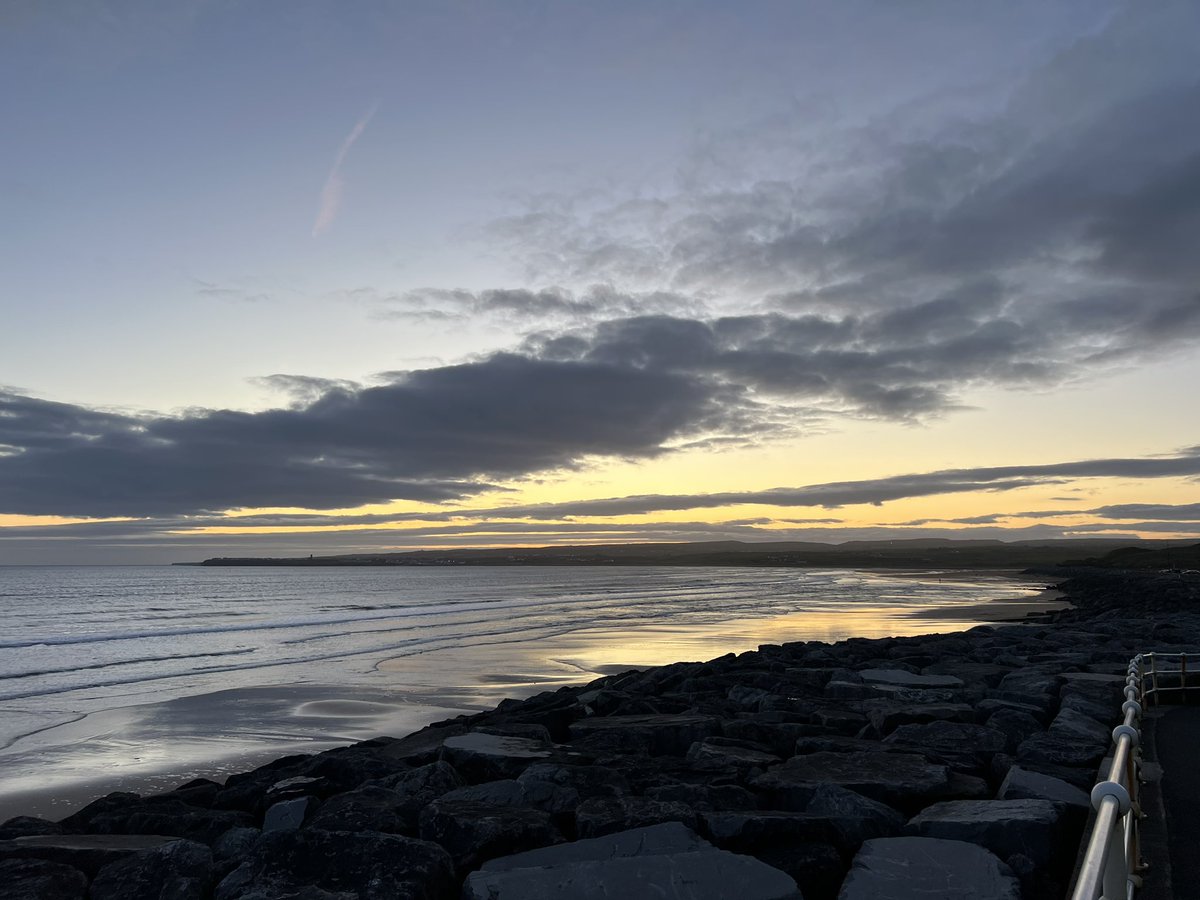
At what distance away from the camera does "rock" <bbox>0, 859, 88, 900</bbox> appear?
14.7 feet

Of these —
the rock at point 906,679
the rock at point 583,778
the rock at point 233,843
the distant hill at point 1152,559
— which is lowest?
the distant hill at point 1152,559

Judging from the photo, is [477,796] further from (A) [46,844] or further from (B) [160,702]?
(B) [160,702]

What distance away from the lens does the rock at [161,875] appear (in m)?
4.44

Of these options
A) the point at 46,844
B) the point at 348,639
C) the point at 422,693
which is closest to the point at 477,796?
the point at 46,844

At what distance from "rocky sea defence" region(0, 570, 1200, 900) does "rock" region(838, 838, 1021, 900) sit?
0.04 ft

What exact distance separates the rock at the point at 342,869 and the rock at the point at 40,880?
0.95m

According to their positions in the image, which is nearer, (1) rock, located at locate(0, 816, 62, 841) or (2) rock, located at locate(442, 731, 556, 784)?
(1) rock, located at locate(0, 816, 62, 841)

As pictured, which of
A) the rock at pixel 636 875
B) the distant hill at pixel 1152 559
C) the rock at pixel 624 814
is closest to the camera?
the rock at pixel 636 875

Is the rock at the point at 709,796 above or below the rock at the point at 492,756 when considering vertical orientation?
above

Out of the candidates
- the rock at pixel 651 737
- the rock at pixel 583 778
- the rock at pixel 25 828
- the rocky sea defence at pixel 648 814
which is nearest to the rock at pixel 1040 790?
the rocky sea defence at pixel 648 814

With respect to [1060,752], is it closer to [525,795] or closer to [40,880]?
[525,795]

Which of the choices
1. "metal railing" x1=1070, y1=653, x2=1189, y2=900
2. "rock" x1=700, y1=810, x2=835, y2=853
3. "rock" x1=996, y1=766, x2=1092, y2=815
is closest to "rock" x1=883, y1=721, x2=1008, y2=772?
"rock" x1=996, y1=766, x2=1092, y2=815

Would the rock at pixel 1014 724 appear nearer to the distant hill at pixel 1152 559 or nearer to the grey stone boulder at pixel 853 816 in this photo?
the grey stone boulder at pixel 853 816

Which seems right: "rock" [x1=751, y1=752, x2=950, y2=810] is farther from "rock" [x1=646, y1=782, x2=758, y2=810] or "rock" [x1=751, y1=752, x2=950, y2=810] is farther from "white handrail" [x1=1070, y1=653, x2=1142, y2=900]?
"white handrail" [x1=1070, y1=653, x2=1142, y2=900]
